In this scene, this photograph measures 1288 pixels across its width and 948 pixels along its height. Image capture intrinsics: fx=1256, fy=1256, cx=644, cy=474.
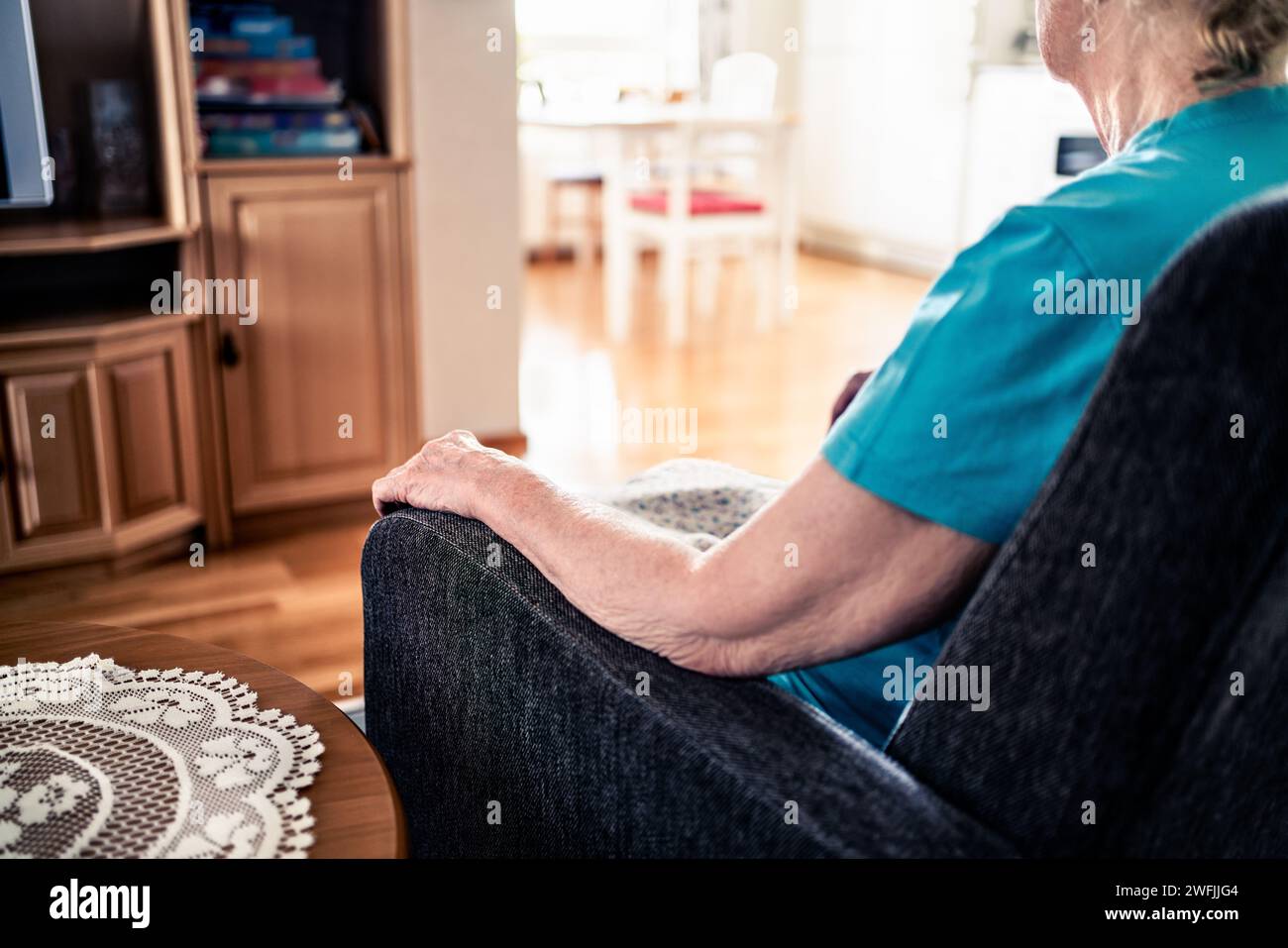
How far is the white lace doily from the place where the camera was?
0.82 m

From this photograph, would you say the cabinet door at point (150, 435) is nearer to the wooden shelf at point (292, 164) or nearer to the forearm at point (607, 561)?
the wooden shelf at point (292, 164)

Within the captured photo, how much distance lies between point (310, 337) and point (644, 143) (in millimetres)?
2638

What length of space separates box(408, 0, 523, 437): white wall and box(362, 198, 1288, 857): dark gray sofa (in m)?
2.33

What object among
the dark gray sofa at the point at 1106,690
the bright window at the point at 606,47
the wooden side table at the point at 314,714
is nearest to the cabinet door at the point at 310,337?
the wooden side table at the point at 314,714

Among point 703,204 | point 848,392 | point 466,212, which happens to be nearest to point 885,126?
point 703,204

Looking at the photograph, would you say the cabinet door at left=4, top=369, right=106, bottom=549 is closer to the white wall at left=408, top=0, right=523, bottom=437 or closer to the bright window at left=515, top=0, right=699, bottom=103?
the white wall at left=408, top=0, right=523, bottom=437

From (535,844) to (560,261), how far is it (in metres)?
6.02

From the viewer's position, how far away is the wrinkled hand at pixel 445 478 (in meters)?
1.10

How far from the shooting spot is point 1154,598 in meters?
0.70

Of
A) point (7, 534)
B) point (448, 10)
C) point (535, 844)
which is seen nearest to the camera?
point (535, 844)

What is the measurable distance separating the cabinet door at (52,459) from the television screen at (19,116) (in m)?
0.35

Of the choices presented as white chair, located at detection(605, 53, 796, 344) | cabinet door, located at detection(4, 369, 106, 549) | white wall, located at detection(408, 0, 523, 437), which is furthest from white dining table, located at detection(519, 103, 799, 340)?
cabinet door, located at detection(4, 369, 106, 549)
